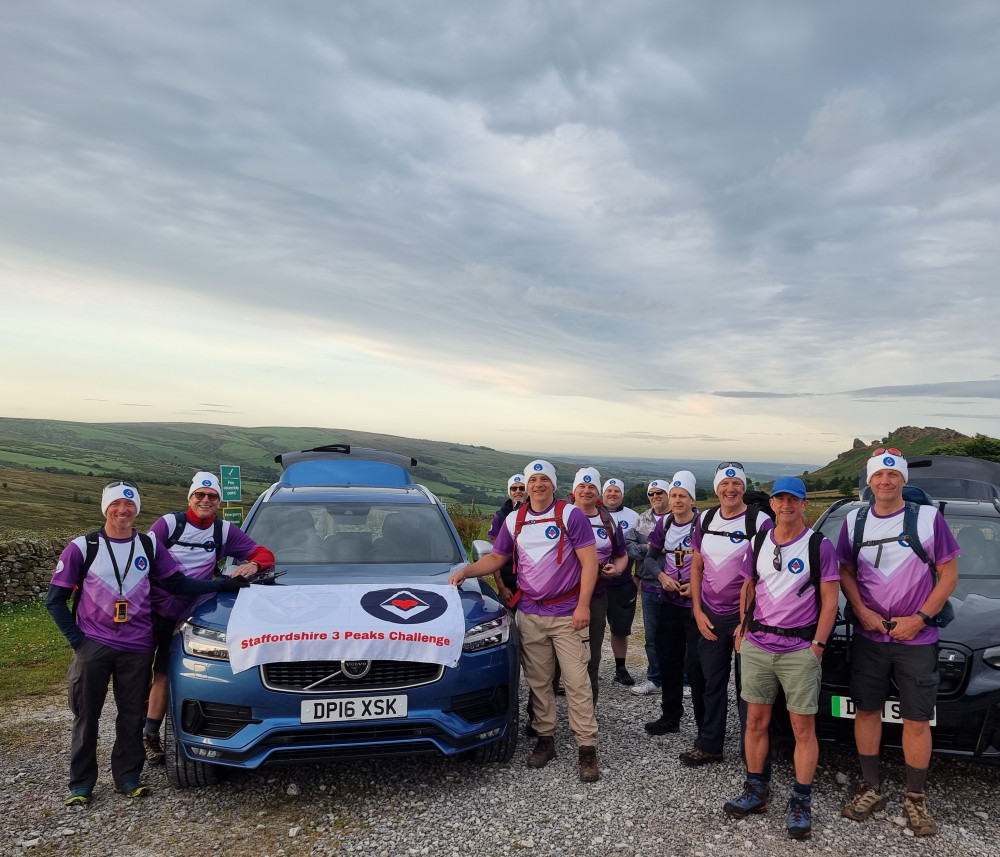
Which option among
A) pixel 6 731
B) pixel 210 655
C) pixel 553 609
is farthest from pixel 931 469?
pixel 6 731

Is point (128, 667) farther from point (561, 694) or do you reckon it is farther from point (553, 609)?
point (561, 694)

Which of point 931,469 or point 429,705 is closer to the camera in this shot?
point 429,705

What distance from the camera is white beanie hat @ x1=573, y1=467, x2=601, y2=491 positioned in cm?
645

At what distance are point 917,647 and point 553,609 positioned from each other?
2209 mm

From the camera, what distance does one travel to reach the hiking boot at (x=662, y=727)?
5.57 meters

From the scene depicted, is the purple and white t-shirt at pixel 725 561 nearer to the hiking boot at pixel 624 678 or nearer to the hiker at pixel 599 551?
the hiker at pixel 599 551

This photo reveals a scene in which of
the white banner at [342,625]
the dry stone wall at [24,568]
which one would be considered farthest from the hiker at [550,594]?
the dry stone wall at [24,568]

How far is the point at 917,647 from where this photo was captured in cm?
395

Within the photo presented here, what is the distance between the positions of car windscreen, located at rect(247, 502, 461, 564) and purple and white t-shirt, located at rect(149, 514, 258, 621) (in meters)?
0.33

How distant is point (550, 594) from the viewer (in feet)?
16.3

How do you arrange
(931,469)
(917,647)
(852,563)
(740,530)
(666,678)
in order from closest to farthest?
(917,647), (852,563), (740,530), (666,678), (931,469)

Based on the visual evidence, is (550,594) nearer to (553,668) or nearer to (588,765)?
(553,668)

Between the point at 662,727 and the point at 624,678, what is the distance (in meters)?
1.63

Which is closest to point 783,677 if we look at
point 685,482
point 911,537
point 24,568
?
point 911,537
